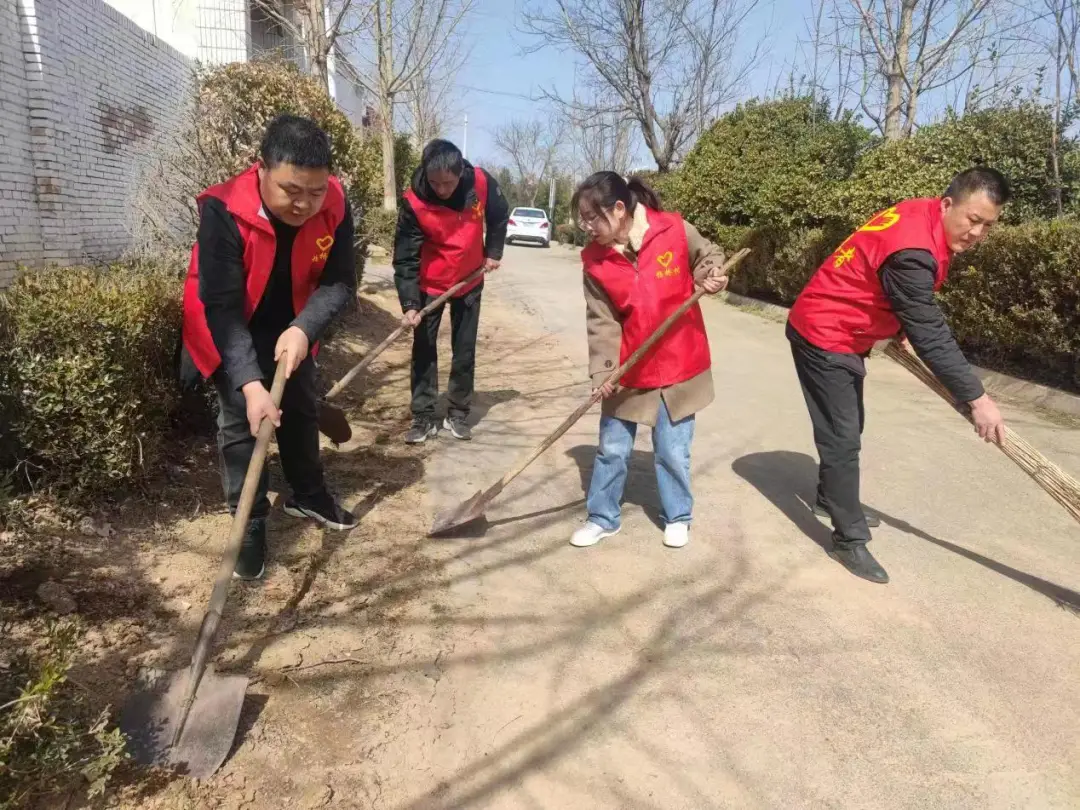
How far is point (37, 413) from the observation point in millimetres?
2756

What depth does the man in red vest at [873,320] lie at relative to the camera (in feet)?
8.89

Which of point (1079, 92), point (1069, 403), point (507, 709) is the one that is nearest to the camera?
point (507, 709)

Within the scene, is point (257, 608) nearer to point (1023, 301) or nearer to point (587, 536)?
point (587, 536)

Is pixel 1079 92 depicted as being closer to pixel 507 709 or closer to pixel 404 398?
pixel 404 398

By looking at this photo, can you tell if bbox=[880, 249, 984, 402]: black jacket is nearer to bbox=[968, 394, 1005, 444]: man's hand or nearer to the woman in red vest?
bbox=[968, 394, 1005, 444]: man's hand

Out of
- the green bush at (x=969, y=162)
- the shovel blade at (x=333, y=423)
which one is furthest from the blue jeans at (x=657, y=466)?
the green bush at (x=969, y=162)

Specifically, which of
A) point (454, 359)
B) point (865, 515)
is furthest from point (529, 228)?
point (865, 515)

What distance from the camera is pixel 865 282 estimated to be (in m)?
2.98

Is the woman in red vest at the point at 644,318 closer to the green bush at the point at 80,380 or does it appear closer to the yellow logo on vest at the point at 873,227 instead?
the yellow logo on vest at the point at 873,227

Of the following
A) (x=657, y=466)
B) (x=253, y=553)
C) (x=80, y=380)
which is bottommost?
(x=253, y=553)

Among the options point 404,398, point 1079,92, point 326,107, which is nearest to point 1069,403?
point 1079,92

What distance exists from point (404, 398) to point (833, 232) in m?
6.00

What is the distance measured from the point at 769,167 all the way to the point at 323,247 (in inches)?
391

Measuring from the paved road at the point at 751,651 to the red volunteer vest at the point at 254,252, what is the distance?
1.27 m
